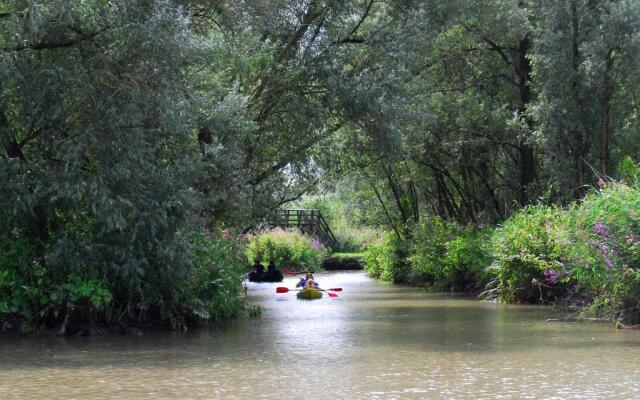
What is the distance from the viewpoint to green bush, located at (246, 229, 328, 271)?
122 ft

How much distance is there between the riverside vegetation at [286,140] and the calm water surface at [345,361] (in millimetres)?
1035

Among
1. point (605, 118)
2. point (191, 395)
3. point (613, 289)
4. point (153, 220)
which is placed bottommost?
point (191, 395)

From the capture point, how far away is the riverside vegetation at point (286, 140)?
1276 cm

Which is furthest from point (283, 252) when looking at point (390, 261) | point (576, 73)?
point (576, 73)

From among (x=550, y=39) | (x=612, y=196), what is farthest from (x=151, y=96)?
(x=550, y=39)

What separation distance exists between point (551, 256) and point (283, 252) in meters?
21.3

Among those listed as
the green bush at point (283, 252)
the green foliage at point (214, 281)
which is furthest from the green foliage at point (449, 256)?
the green bush at point (283, 252)

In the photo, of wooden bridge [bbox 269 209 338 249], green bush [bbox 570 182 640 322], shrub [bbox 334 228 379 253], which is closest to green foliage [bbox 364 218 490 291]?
green bush [bbox 570 182 640 322]

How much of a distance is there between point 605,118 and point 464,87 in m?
5.75

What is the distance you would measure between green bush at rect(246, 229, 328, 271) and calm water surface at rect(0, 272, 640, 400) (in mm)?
20763

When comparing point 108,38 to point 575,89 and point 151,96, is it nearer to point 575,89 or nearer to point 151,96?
point 151,96

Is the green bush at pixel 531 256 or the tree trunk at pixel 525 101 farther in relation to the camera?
the tree trunk at pixel 525 101

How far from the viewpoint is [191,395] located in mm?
8664

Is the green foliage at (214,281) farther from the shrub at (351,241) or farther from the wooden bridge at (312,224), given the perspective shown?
the shrub at (351,241)
